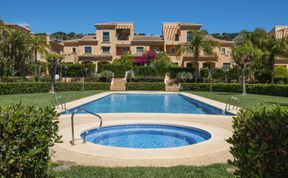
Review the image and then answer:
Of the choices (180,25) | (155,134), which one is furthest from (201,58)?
(155,134)

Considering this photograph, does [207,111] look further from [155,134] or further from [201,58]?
[201,58]

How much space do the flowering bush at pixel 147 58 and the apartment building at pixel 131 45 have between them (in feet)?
8.54

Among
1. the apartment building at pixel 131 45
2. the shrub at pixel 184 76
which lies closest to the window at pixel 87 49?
the apartment building at pixel 131 45

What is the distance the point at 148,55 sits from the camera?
148ft

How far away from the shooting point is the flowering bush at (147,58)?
44906 millimetres

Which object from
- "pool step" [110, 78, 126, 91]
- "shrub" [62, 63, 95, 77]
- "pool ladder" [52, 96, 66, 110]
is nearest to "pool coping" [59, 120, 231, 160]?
"pool ladder" [52, 96, 66, 110]

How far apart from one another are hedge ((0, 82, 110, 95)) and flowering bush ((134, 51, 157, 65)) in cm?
1022

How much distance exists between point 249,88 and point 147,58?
57.4ft

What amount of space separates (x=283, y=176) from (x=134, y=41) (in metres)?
46.6

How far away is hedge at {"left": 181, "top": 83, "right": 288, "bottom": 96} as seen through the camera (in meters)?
27.7

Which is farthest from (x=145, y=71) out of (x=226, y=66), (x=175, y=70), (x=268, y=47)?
(x=268, y=47)

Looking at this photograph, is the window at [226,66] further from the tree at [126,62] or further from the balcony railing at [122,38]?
the balcony railing at [122,38]

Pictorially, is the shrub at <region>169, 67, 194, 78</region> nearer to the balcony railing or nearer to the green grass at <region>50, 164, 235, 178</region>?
the balcony railing

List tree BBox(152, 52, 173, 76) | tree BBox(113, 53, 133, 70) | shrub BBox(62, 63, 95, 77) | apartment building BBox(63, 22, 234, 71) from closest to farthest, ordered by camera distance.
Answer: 1. tree BBox(152, 52, 173, 76)
2. tree BBox(113, 53, 133, 70)
3. shrub BBox(62, 63, 95, 77)
4. apartment building BBox(63, 22, 234, 71)
